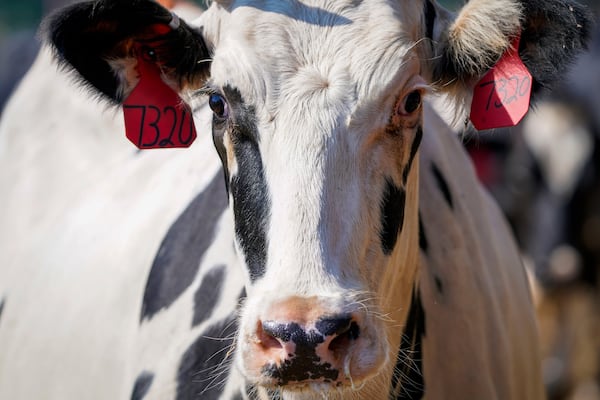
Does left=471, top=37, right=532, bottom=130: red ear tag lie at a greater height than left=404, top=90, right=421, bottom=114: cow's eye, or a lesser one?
lesser

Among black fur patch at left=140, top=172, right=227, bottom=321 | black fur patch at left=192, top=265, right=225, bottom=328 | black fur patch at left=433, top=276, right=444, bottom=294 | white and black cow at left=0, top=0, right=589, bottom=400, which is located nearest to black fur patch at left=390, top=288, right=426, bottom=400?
white and black cow at left=0, top=0, right=589, bottom=400

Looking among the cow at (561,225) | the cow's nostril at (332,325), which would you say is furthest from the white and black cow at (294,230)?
the cow at (561,225)

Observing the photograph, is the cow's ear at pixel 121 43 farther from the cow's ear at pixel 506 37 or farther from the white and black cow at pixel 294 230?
the cow's ear at pixel 506 37

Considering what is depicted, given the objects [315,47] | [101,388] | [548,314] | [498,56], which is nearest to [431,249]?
[498,56]

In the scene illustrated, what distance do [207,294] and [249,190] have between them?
692 millimetres

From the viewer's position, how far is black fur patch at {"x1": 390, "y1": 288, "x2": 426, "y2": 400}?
131 inches

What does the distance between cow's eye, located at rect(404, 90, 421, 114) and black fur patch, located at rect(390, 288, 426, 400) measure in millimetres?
617

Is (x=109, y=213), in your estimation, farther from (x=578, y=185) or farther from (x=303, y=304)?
(x=578, y=185)

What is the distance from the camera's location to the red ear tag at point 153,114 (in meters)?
3.46

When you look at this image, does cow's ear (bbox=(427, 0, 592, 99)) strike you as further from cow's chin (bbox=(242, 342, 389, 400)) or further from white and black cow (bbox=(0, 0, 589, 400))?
cow's chin (bbox=(242, 342, 389, 400))

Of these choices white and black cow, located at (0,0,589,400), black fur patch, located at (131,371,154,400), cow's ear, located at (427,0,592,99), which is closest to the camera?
white and black cow, located at (0,0,589,400)

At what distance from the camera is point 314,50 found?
2.99 metres

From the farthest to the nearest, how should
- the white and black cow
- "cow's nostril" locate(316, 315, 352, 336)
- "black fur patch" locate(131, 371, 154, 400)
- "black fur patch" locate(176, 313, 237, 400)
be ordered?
"black fur patch" locate(131, 371, 154, 400)
"black fur patch" locate(176, 313, 237, 400)
the white and black cow
"cow's nostril" locate(316, 315, 352, 336)

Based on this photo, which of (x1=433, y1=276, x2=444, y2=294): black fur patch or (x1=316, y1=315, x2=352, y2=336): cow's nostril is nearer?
(x1=316, y1=315, x2=352, y2=336): cow's nostril
